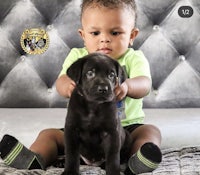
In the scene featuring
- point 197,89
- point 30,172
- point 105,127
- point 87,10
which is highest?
point 87,10

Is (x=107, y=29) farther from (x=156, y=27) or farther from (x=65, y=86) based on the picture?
(x=156, y=27)

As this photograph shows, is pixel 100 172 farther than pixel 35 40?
No

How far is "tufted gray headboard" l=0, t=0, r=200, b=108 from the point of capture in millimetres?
2266

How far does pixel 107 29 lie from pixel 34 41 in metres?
0.69

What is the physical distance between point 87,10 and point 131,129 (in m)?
0.44

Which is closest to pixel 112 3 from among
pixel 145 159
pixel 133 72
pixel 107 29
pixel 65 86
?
pixel 107 29

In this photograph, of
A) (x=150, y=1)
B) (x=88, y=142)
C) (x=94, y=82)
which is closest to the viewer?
(x=94, y=82)

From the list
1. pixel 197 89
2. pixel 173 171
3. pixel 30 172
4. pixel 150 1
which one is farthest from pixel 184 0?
pixel 30 172

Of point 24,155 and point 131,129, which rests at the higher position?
point 131,129

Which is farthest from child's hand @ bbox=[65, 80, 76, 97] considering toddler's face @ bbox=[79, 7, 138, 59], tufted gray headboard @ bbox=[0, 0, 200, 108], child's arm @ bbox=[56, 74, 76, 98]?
tufted gray headboard @ bbox=[0, 0, 200, 108]

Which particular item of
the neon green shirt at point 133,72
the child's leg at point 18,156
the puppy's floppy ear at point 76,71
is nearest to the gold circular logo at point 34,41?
the neon green shirt at point 133,72

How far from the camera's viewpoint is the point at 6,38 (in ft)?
7.45

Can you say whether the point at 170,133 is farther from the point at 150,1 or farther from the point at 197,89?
the point at 150,1

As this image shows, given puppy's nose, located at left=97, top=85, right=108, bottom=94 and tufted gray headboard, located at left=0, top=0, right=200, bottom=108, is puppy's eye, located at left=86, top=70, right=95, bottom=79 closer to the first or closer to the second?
puppy's nose, located at left=97, top=85, right=108, bottom=94
